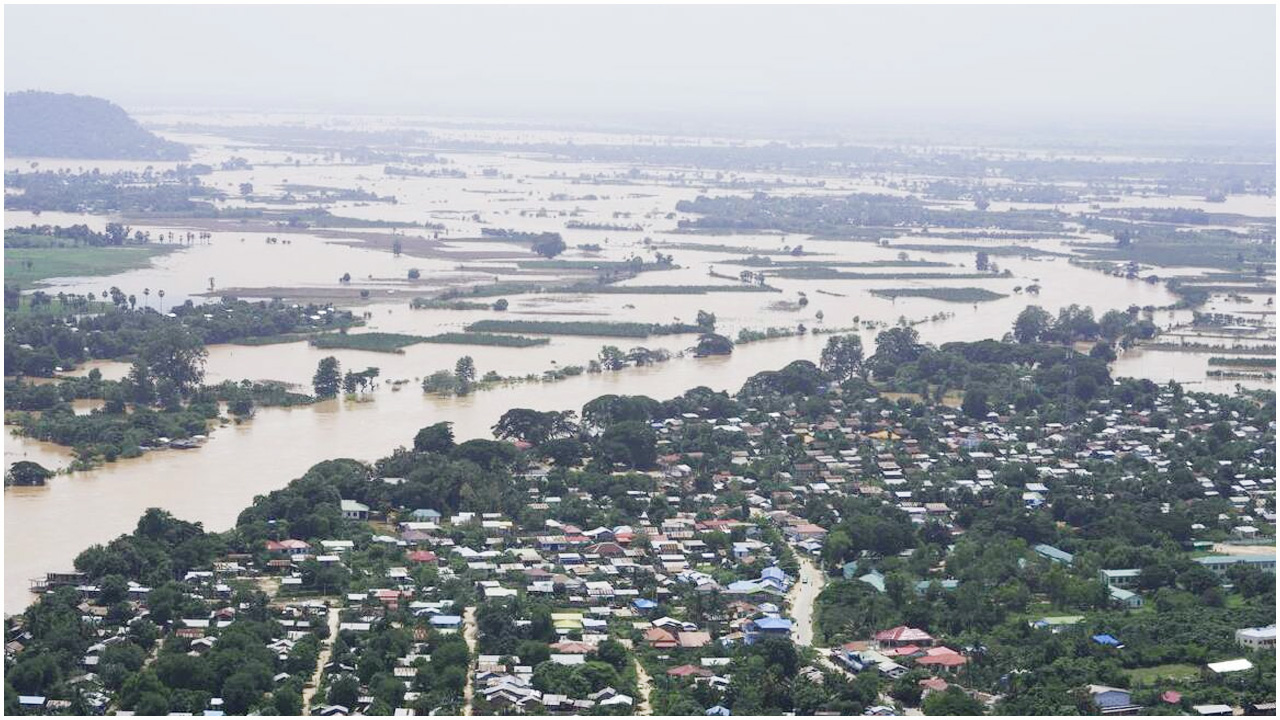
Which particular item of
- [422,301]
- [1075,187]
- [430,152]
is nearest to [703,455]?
[422,301]

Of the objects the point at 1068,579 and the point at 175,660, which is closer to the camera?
the point at 175,660

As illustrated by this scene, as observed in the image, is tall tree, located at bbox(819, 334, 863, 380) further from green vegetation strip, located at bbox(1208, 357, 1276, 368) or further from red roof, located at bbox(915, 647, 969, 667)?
red roof, located at bbox(915, 647, 969, 667)

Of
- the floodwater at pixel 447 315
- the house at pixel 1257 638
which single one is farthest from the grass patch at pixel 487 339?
the house at pixel 1257 638

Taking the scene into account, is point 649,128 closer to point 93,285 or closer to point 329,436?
point 93,285

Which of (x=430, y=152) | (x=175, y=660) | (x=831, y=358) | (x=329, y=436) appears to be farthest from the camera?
(x=430, y=152)

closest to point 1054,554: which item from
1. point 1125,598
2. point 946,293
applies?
point 1125,598

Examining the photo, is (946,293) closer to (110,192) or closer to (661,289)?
(661,289)
